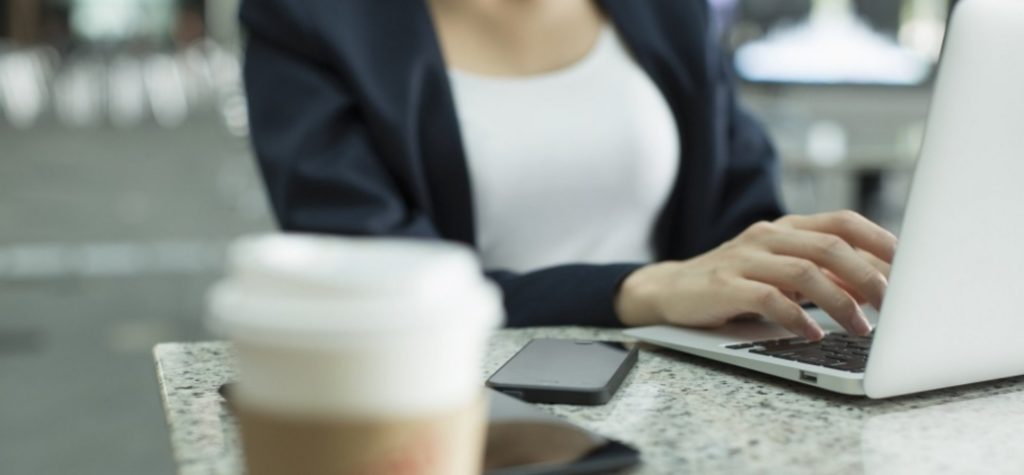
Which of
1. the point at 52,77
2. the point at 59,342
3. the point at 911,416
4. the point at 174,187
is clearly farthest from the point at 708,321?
the point at 52,77

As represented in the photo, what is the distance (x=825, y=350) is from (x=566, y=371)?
155mm

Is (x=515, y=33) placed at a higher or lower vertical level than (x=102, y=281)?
higher

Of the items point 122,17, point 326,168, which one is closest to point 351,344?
point 326,168

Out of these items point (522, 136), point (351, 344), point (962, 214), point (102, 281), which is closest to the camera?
point (351, 344)

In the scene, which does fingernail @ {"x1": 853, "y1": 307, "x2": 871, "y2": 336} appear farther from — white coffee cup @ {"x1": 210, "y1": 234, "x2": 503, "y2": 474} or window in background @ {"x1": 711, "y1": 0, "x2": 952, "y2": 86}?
window in background @ {"x1": 711, "y1": 0, "x2": 952, "y2": 86}

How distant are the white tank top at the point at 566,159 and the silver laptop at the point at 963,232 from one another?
0.50 m

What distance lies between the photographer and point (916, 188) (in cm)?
53

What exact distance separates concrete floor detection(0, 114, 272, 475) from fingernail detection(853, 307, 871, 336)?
163cm

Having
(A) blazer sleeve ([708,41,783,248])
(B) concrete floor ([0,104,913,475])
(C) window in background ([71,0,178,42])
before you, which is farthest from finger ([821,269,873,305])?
(C) window in background ([71,0,178,42])

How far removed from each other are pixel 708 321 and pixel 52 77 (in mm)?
11329

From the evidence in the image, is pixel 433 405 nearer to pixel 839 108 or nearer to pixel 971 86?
pixel 971 86

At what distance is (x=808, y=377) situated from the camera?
62 cm

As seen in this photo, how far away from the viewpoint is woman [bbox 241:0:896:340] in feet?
3.11

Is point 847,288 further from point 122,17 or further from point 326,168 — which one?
point 122,17
